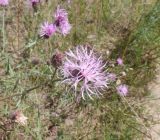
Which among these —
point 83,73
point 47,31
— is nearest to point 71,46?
point 47,31

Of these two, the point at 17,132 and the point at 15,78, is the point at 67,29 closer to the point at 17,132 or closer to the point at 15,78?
the point at 15,78

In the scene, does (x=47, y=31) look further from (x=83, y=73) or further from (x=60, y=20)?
(x=83, y=73)

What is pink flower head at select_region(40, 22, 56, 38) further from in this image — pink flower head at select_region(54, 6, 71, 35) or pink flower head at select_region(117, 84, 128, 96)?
pink flower head at select_region(117, 84, 128, 96)

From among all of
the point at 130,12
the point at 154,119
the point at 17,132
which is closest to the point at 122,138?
the point at 154,119

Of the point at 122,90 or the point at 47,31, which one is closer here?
the point at 47,31

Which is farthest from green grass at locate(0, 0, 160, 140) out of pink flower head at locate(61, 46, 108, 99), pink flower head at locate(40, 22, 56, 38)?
pink flower head at locate(61, 46, 108, 99)

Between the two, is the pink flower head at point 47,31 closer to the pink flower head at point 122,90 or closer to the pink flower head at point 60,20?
the pink flower head at point 60,20
